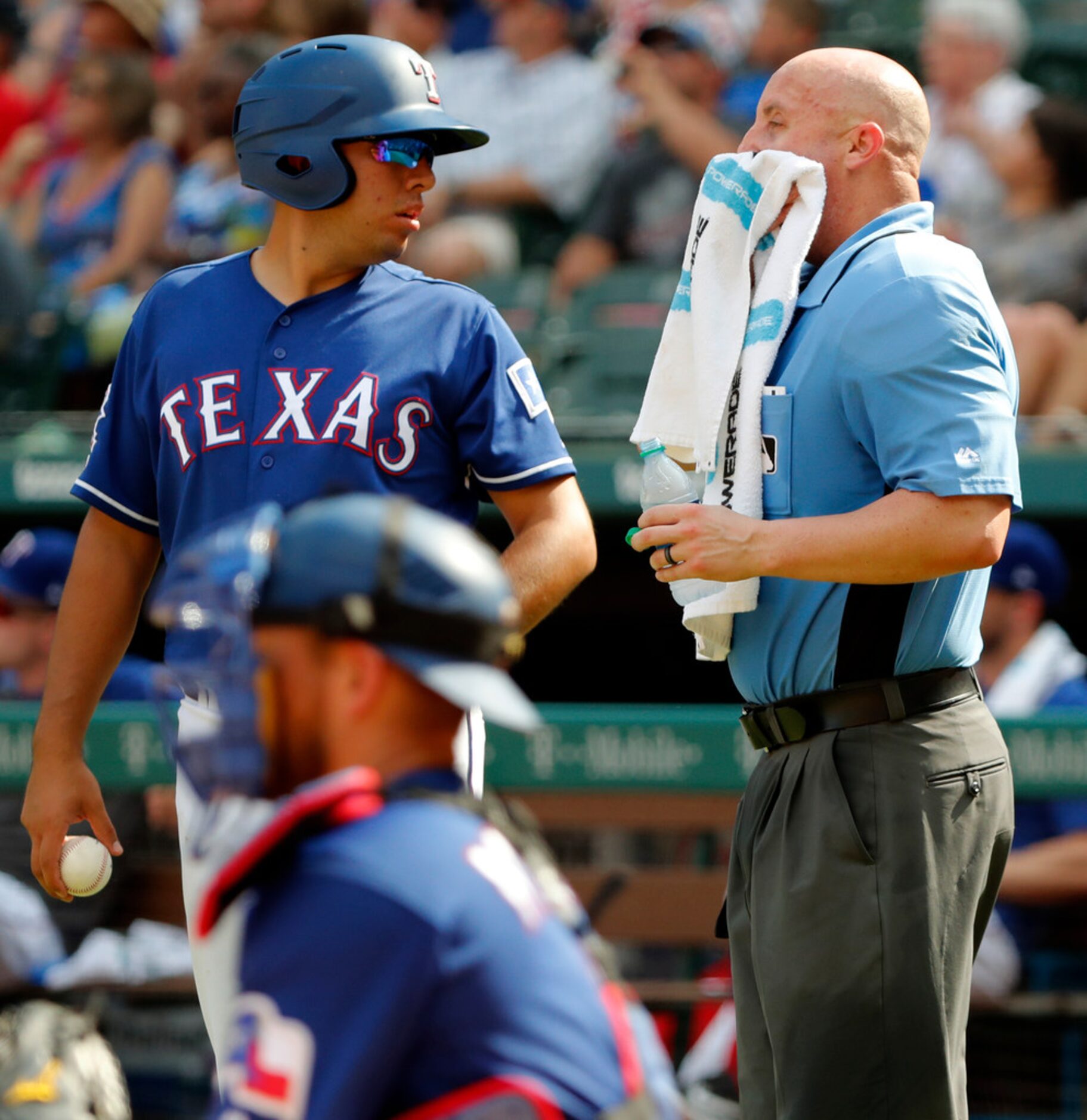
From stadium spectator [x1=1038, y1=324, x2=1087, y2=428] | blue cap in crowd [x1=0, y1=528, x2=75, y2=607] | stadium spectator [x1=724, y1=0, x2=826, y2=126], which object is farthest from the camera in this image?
stadium spectator [x1=724, y1=0, x2=826, y2=126]

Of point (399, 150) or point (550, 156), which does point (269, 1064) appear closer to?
point (399, 150)

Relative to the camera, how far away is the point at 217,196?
22.1 ft

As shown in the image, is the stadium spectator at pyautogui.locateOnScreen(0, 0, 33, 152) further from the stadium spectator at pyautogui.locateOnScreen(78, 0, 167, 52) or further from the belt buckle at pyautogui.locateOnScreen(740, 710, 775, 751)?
the belt buckle at pyautogui.locateOnScreen(740, 710, 775, 751)

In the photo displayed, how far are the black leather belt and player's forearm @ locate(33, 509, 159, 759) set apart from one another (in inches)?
42.7

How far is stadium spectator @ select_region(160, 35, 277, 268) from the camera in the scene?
6.56 metres

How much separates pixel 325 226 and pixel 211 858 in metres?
1.06

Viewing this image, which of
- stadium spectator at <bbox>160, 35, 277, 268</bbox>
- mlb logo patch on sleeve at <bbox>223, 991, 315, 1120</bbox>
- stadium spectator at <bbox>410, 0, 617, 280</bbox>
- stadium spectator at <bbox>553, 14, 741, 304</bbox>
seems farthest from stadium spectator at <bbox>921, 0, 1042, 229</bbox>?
mlb logo patch on sleeve at <bbox>223, 991, 315, 1120</bbox>

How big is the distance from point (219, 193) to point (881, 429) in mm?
4826

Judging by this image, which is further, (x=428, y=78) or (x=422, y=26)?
(x=422, y=26)

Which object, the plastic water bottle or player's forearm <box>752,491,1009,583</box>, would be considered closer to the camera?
player's forearm <box>752,491,1009,583</box>

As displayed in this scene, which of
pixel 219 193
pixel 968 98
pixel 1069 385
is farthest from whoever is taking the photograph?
pixel 219 193

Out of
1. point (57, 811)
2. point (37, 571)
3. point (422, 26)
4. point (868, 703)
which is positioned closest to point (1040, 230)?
point (422, 26)

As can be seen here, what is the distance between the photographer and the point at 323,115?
8.74 feet

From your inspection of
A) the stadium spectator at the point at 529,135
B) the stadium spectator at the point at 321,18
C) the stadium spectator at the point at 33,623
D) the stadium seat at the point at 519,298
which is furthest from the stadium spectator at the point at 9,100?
the stadium spectator at the point at 33,623
